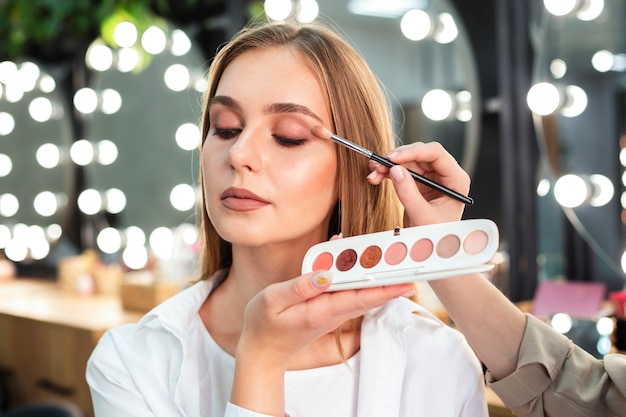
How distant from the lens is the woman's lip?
819 mm

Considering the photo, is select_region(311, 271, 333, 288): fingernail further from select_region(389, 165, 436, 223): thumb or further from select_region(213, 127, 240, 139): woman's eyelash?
select_region(213, 127, 240, 139): woman's eyelash

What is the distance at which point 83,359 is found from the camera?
6.45ft

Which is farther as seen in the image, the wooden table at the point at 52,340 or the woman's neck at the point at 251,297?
the wooden table at the point at 52,340

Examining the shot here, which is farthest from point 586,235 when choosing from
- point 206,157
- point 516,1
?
point 206,157

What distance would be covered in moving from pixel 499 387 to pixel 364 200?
0.89 ft

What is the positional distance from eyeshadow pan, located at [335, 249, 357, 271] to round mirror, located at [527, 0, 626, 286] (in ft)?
2.91

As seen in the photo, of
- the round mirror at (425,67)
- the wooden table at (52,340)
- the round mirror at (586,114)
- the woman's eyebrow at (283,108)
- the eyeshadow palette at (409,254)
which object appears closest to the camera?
the eyeshadow palette at (409,254)

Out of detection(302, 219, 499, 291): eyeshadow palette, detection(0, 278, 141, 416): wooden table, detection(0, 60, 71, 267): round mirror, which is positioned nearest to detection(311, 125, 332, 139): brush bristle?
detection(302, 219, 499, 291): eyeshadow palette

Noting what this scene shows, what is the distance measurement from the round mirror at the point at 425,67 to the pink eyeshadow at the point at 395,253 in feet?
3.30

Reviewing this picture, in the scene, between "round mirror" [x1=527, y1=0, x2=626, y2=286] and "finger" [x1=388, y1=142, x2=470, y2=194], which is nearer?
"finger" [x1=388, y1=142, x2=470, y2=194]

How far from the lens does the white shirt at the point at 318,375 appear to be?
2.92ft

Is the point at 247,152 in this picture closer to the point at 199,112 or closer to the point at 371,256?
the point at 371,256

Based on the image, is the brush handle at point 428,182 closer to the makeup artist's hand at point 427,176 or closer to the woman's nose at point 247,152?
the makeup artist's hand at point 427,176

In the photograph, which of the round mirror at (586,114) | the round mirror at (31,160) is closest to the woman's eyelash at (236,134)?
the round mirror at (586,114)
